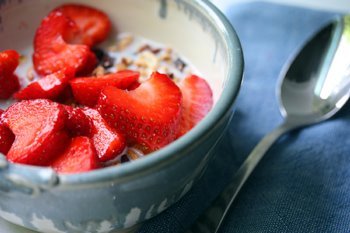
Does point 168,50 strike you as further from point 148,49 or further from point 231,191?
point 231,191

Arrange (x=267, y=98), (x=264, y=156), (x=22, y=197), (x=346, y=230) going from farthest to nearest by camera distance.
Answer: (x=267, y=98) < (x=264, y=156) < (x=346, y=230) < (x=22, y=197)

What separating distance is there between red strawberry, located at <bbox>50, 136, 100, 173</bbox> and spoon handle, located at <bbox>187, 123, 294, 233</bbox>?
149 mm

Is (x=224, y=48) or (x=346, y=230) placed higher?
(x=224, y=48)

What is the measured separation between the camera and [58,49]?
739 millimetres

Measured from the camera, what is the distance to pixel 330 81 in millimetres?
802

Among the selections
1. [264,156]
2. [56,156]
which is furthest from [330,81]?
[56,156]

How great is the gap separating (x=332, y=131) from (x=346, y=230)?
181 mm

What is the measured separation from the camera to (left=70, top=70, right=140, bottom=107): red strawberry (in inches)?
25.1

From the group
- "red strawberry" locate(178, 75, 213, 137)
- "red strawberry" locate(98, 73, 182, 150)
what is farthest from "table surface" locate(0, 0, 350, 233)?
"red strawberry" locate(98, 73, 182, 150)

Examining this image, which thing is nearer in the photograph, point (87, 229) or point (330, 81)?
point (87, 229)

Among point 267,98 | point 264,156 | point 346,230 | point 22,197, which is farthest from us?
point 267,98

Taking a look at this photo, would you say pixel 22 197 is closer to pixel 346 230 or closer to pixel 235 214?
pixel 235 214

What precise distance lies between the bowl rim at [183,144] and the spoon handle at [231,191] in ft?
0.46

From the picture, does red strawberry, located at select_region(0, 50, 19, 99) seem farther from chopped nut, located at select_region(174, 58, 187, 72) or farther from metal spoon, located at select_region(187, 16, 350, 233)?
metal spoon, located at select_region(187, 16, 350, 233)
